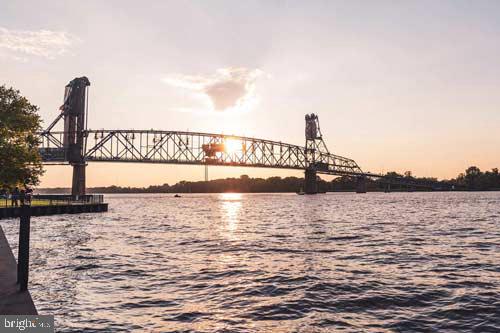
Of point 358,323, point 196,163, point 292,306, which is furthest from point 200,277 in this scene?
point 196,163

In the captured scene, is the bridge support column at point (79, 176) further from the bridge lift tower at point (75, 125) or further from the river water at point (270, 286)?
the river water at point (270, 286)

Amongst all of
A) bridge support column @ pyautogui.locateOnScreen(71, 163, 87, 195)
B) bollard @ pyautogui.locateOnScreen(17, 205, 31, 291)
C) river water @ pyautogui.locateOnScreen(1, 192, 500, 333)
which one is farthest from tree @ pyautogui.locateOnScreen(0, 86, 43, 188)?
bridge support column @ pyautogui.locateOnScreen(71, 163, 87, 195)

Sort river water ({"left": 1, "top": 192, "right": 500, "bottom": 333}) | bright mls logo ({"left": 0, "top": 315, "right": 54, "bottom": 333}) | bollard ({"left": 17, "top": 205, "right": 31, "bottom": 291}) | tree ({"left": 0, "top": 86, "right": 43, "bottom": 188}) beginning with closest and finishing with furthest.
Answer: bright mls logo ({"left": 0, "top": 315, "right": 54, "bottom": 333})
river water ({"left": 1, "top": 192, "right": 500, "bottom": 333})
bollard ({"left": 17, "top": 205, "right": 31, "bottom": 291})
tree ({"left": 0, "top": 86, "right": 43, "bottom": 188})

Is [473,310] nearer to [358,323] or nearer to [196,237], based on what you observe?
[358,323]

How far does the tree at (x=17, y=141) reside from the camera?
41.3 meters

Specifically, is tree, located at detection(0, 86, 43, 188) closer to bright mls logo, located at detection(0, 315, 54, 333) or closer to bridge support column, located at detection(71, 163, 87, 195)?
bright mls logo, located at detection(0, 315, 54, 333)

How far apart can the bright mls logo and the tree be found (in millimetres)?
35890

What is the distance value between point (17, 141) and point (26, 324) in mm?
41672

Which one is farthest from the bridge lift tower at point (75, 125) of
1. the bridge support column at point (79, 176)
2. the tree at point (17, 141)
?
the tree at point (17, 141)

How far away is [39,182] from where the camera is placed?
145 feet

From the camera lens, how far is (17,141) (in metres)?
45.4

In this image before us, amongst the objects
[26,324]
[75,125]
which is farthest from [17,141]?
[75,125]

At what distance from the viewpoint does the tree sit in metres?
41.3

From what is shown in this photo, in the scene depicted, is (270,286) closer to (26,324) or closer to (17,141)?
(26,324)
